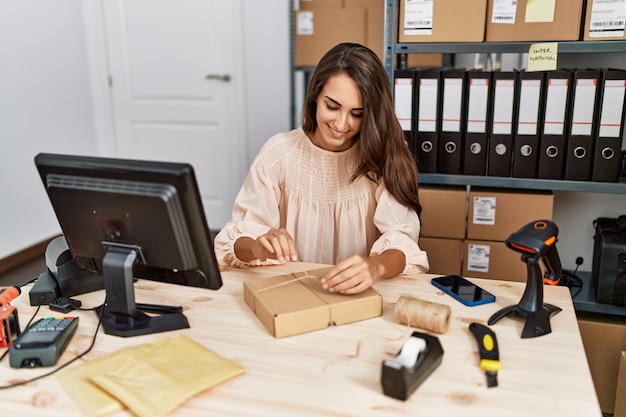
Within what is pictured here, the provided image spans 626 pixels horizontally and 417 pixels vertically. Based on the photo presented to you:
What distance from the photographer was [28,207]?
11.0 feet

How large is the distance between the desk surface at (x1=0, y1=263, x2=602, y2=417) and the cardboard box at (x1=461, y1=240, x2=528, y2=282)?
0.81 meters

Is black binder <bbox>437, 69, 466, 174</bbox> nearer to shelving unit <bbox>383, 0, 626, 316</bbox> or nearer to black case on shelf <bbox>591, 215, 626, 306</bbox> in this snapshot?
shelving unit <bbox>383, 0, 626, 316</bbox>

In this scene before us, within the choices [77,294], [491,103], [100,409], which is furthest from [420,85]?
[100,409]

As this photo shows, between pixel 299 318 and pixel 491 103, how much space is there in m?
1.22

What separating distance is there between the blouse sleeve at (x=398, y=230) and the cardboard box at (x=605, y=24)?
87 cm

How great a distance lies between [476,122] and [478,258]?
0.49 meters

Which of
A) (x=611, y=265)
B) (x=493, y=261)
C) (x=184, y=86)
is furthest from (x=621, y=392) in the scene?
(x=184, y=86)

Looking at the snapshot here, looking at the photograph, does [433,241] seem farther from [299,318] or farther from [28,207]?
[28,207]

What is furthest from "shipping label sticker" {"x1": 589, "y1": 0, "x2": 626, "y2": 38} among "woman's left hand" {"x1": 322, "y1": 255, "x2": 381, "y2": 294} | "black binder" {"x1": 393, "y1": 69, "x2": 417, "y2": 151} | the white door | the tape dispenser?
the white door

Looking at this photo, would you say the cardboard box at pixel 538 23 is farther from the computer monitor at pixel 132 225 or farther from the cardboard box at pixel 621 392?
the computer monitor at pixel 132 225

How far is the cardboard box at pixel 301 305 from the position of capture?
1075 millimetres

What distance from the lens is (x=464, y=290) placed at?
1.28 metres

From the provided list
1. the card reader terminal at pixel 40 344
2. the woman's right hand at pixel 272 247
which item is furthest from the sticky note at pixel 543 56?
the card reader terminal at pixel 40 344

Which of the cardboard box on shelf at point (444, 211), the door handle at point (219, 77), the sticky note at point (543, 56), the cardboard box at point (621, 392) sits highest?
the sticky note at point (543, 56)
